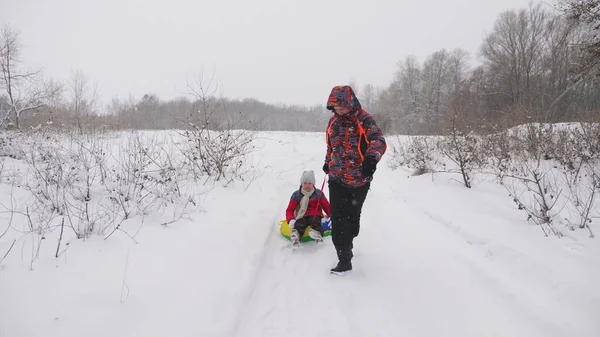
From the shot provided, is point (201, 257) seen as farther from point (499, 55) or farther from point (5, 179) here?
point (499, 55)

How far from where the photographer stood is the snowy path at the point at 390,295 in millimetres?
2508

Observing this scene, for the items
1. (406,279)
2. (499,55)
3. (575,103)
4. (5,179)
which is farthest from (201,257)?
(499,55)

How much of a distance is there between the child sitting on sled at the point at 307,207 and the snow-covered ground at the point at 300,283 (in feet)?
1.22

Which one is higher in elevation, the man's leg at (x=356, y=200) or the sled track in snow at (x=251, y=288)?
the man's leg at (x=356, y=200)

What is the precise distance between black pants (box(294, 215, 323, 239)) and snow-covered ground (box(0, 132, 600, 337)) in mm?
290

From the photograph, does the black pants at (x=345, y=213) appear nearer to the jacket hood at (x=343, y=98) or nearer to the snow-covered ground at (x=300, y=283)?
the snow-covered ground at (x=300, y=283)

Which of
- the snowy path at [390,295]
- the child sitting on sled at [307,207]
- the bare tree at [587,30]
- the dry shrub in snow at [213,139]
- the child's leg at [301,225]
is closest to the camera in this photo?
the snowy path at [390,295]

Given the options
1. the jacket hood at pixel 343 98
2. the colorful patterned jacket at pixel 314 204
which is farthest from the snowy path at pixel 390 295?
the jacket hood at pixel 343 98

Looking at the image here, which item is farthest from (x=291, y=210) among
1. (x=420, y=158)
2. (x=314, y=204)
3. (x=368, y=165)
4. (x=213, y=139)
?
(x=420, y=158)

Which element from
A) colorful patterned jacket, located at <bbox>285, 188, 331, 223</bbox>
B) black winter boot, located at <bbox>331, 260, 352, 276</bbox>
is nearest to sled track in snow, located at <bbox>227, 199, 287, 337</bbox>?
colorful patterned jacket, located at <bbox>285, 188, 331, 223</bbox>

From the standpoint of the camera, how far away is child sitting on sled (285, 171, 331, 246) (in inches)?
173

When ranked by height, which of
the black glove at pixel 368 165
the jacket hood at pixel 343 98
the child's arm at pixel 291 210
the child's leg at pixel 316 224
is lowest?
the child's leg at pixel 316 224

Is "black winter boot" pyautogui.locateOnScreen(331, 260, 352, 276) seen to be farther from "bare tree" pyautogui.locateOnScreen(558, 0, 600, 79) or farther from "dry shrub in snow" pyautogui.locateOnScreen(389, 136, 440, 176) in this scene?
"bare tree" pyautogui.locateOnScreen(558, 0, 600, 79)

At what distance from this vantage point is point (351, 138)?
318 centimetres
